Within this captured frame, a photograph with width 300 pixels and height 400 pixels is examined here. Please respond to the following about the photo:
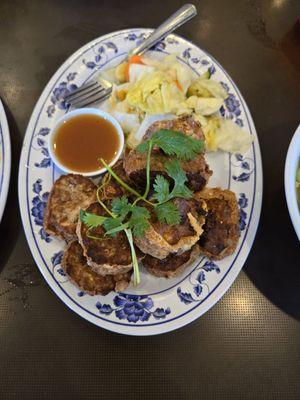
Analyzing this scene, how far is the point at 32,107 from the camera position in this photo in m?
2.69

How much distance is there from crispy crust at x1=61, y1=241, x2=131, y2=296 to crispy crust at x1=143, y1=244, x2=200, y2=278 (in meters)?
0.14

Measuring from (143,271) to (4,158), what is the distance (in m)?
1.10

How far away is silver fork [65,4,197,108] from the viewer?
8.24 ft

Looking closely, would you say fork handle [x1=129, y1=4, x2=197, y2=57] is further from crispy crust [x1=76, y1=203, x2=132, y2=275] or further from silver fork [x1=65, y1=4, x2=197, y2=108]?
crispy crust [x1=76, y1=203, x2=132, y2=275]

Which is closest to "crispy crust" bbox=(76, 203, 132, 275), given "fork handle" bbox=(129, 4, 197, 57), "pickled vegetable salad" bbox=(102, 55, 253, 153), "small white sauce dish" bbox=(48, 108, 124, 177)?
"small white sauce dish" bbox=(48, 108, 124, 177)

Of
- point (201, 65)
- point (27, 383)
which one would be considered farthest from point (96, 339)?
point (201, 65)

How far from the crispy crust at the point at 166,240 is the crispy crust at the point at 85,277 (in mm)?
286

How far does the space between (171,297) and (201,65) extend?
1601 mm

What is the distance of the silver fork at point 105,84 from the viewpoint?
2512 millimetres

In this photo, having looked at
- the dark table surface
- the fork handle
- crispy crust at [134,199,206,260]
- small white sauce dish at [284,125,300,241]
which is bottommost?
the dark table surface

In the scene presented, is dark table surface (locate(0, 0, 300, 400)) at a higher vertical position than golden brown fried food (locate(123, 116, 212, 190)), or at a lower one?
lower

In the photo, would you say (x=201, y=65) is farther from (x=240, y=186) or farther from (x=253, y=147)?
(x=240, y=186)

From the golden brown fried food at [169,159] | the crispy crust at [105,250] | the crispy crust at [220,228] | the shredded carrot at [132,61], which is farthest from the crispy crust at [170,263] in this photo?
the shredded carrot at [132,61]

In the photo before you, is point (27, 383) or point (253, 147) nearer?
point (27, 383)
